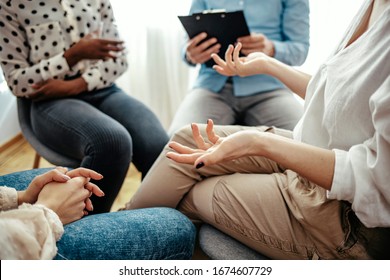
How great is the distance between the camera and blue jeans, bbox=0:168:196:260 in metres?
0.57

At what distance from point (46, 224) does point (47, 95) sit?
58cm

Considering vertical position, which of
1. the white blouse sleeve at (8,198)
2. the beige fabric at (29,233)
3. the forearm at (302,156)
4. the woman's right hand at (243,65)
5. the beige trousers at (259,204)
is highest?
the woman's right hand at (243,65)

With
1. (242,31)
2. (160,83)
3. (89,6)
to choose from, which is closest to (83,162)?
(89,6)

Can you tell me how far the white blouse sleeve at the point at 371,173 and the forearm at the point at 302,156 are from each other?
13 mm

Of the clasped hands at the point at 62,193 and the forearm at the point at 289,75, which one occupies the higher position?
the forearm at the point at 289,75

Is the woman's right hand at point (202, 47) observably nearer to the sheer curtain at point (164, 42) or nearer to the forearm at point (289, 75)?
the sheer curtain at point (164, 42)

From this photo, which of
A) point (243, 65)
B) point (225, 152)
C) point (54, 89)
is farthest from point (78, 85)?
point (225, 152)

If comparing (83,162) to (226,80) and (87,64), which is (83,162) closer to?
(87,64)

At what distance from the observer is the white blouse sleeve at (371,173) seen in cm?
52

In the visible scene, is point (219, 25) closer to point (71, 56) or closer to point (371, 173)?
point (71, 56)

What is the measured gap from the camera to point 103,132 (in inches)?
36.0

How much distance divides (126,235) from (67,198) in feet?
0.37

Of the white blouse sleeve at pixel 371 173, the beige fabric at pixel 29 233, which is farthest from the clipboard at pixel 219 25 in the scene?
the beige fabric at pixel 29 233

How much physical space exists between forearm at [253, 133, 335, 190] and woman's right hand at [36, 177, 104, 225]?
0.95 ft
